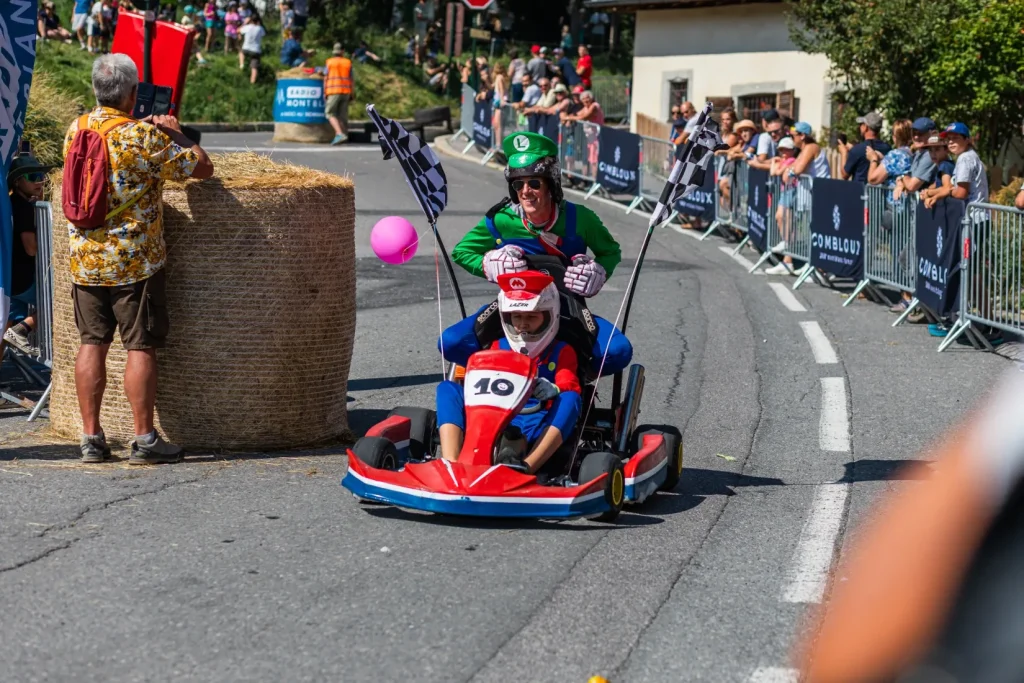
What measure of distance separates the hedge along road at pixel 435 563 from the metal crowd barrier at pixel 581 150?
14.8 m

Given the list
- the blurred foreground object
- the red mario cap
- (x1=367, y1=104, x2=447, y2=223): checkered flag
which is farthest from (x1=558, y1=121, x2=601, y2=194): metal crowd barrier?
the blurred foreground object

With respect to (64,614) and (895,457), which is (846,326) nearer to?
(895,457)

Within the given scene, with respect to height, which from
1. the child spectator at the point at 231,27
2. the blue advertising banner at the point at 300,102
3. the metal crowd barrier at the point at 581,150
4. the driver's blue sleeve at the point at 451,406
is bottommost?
the driver's blue sleeve at the point at 451,406

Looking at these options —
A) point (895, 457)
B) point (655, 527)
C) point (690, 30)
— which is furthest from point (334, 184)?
point (690, 30)

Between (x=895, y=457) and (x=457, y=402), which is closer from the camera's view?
(x=457, y=402)

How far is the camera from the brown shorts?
24.6ft

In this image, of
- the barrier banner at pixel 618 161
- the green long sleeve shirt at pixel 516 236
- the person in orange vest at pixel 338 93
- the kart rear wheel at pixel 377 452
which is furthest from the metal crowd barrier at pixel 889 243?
the person in orange vest at pixel 338 93

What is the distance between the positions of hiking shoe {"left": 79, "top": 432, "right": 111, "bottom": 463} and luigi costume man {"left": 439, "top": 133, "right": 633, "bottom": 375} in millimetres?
1864

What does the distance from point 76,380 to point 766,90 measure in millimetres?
27473

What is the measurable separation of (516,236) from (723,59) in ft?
92.4

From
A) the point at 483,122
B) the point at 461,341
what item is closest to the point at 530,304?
the point at 461,341

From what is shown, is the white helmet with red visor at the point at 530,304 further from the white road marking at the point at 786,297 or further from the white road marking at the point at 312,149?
the white road marking at the point at 312,149

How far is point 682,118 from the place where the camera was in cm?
2575

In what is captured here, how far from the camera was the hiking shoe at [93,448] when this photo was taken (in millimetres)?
7582
